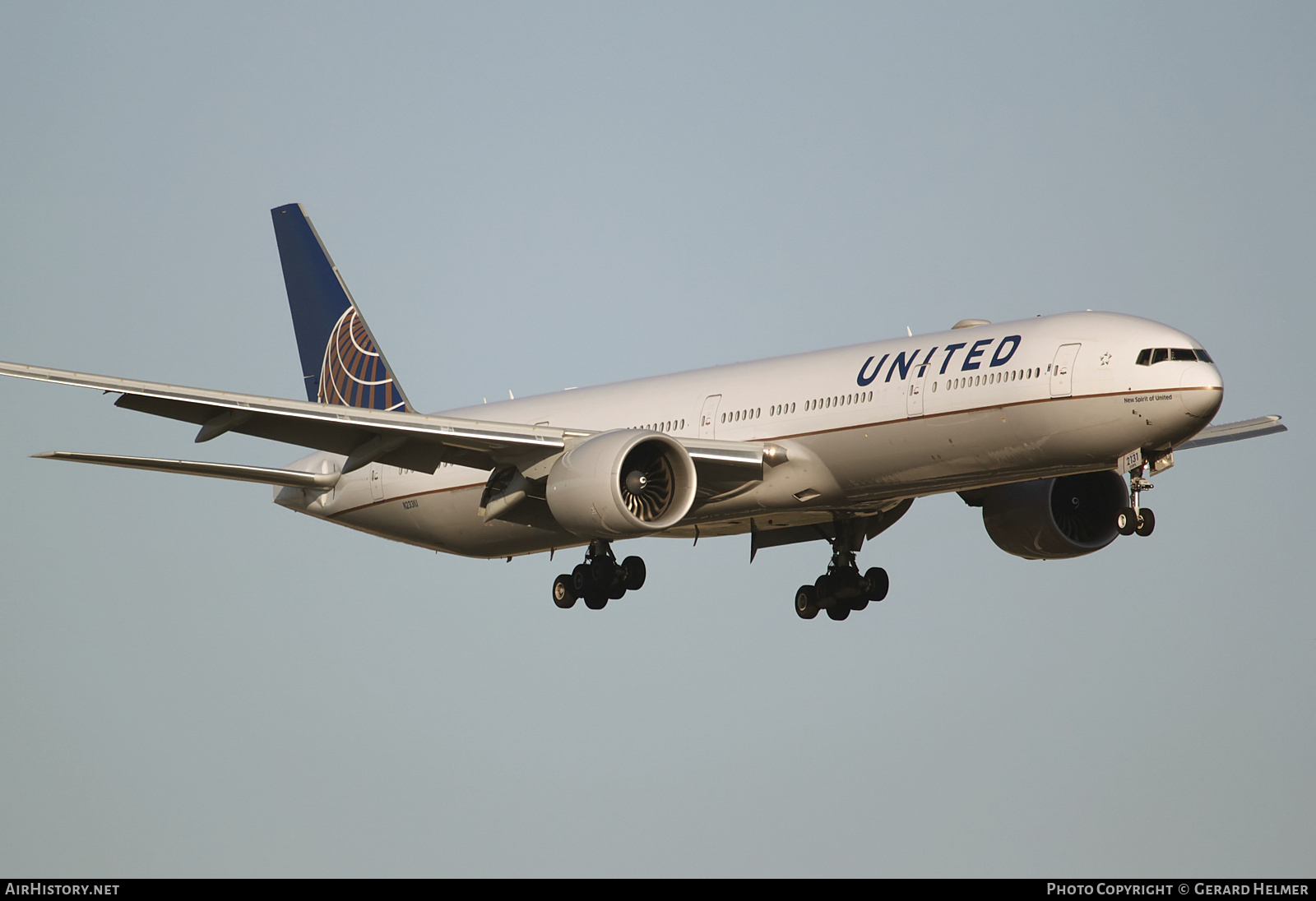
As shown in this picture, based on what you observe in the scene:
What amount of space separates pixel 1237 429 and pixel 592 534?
17.7 metres

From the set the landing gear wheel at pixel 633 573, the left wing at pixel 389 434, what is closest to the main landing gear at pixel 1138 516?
the left wing at pixel 389 434

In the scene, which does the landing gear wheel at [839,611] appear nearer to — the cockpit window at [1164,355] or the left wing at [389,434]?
the left wing at [389,434]

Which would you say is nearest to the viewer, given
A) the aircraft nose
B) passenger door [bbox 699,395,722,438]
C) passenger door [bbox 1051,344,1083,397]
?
the aircraft nose

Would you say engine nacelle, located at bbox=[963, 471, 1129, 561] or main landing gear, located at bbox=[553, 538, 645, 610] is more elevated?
engine nacelle, located at bbox=[963, 471, 1129, 561]

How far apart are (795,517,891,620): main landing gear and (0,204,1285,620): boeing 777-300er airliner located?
4 cm

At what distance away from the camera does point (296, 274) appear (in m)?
48.7

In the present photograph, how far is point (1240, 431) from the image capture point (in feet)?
138

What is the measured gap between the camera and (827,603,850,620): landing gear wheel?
40562mm

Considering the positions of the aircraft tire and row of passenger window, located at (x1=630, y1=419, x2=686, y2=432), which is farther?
the aircraft tire

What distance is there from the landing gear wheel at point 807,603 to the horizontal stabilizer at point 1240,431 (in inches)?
387

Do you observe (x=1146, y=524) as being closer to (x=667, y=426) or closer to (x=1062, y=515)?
(x=1062, y=515)

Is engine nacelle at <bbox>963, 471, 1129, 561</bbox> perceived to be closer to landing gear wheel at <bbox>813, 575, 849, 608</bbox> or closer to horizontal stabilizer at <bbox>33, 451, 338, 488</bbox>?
landing gear wheel at <bbox>813, 575, 849, 608</bbox>

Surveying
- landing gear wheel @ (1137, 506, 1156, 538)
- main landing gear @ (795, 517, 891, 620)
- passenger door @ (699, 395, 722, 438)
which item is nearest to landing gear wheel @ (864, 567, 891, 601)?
main landing gear @ (795, 517, 891, 620)
